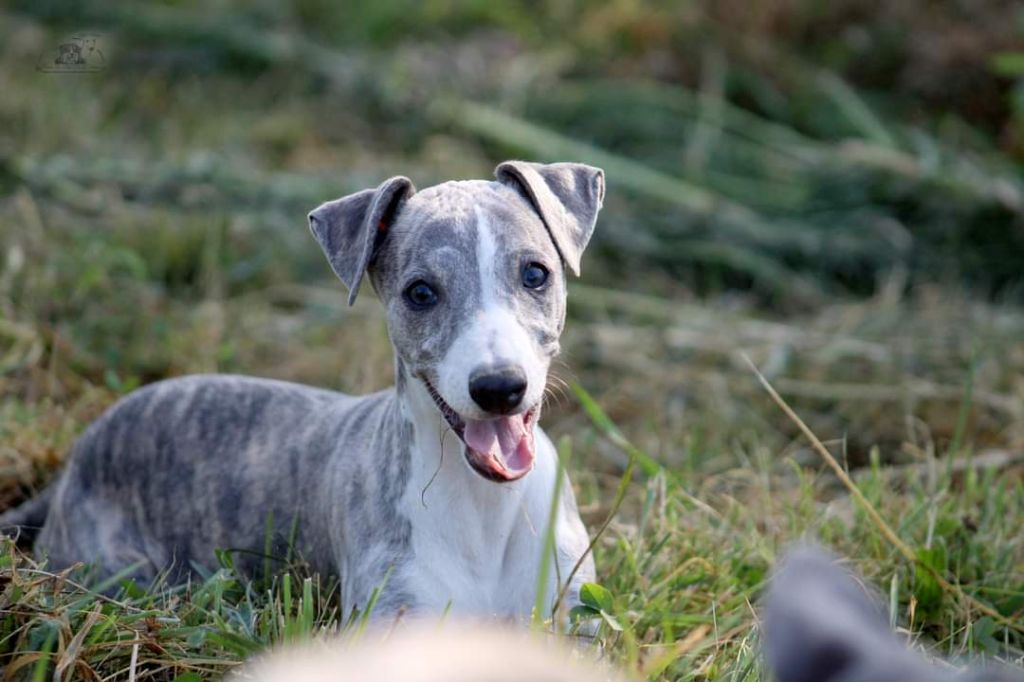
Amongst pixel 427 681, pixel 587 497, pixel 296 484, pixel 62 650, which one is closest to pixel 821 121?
pixel 587 497

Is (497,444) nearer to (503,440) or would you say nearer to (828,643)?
(503,440)

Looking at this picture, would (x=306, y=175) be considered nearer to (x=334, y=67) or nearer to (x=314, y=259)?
(x=314, y=259)

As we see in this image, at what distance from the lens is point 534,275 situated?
3400 millimetres

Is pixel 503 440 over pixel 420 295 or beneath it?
beneath

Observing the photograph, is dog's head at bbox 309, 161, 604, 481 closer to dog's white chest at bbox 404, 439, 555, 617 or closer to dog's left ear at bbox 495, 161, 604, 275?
dog's left ear at bbox 495, 161, 604, 275

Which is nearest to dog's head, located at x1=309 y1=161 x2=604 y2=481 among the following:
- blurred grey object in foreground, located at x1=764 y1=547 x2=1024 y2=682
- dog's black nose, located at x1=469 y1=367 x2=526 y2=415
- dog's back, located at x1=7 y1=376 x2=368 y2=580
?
dog's black nose, located at x1=469 y1=367 x2=526 y2=415

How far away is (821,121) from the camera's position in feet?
27.8

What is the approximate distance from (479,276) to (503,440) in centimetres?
45

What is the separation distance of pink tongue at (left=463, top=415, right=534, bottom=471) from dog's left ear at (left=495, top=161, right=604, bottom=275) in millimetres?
520

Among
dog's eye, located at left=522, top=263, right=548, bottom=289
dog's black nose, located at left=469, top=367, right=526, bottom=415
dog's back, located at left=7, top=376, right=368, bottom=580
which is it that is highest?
dog's eye, located at left=522, top=263, right=548, bottom=289

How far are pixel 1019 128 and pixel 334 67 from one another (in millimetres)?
4610

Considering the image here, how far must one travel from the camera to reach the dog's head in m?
3.11

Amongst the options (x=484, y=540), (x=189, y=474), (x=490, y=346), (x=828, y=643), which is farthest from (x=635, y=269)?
(x=828, y=643)

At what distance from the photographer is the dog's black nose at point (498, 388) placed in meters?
3.03
